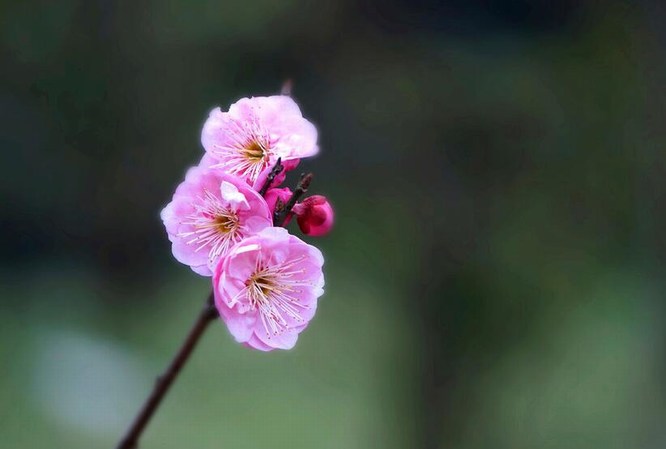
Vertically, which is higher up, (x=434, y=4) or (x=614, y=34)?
(x=614, y=34)

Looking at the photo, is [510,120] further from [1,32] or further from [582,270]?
Answer: [1,32]

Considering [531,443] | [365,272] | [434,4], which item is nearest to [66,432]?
[365,272]

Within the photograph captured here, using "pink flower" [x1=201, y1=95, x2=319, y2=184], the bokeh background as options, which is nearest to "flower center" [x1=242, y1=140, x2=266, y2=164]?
"pink flower" [x1=201, y1=95, x2=319, y2=184]

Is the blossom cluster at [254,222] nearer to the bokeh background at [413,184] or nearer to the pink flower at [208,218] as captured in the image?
the pink flower at [208,218]

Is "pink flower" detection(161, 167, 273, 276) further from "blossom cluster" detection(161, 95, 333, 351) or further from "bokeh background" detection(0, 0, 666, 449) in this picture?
"bokeh background" detection(0, 0, 666, 449)

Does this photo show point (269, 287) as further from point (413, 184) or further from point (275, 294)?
point (413, 184)

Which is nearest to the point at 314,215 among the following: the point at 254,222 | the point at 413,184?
the point at 254,222
